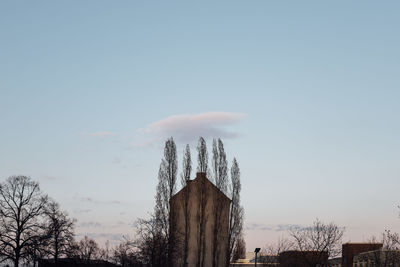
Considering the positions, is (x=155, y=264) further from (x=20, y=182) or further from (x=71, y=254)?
(x=20, y=182)

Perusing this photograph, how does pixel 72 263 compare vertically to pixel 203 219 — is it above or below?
below

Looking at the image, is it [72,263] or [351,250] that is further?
[351,250]

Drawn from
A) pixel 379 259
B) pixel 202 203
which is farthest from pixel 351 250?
pixel 202 203

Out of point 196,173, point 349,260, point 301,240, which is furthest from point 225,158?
point 349,260

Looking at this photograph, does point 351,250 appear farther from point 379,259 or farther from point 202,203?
point 202,203

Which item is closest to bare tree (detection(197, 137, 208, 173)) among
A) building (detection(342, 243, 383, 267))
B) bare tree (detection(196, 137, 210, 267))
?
bare tree (detection(196, 137, 210, 267))

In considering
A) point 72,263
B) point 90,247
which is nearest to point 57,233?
point 72,263

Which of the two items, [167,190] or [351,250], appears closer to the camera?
[167,190]

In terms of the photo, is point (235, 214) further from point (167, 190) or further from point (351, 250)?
point (351, 250)

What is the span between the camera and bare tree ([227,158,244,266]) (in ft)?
218

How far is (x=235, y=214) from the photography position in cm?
6819

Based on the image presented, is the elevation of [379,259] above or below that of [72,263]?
above

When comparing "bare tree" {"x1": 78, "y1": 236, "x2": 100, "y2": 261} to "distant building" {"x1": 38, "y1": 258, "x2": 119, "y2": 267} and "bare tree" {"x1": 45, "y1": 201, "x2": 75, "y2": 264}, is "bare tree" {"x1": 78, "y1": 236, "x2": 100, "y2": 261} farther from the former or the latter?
"bare tree" {"x1": 45, "y1": 201, "x2": 75, "y2": 264}

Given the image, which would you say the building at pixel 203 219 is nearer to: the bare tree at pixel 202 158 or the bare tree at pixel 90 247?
the bare tree at pixel 202 158
